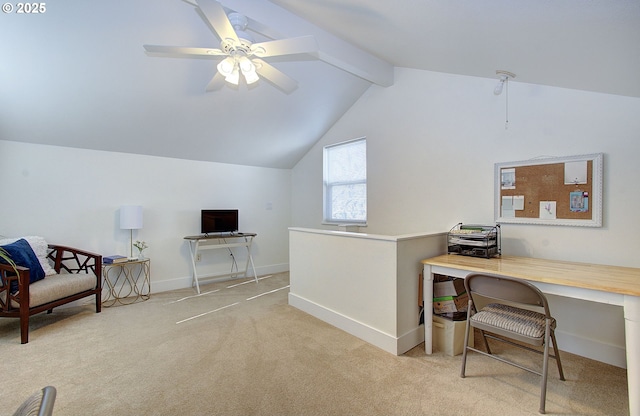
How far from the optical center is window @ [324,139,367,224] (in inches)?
174

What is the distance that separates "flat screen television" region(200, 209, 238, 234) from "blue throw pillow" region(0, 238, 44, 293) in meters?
1.82

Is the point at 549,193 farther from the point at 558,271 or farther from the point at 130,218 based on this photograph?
the point at 130,218

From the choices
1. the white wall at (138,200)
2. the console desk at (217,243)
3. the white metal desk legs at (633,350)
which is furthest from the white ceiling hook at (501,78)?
the white wall at (138,200)

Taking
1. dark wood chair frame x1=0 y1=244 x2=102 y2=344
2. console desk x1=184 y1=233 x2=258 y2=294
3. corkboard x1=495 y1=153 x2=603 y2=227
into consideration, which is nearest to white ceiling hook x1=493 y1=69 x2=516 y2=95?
corkboard x1=495 y1=153 x2=603 y2=227

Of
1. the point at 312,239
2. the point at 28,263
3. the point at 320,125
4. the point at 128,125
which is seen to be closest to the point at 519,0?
Result: the point at 312,239

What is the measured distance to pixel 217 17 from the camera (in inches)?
65.9

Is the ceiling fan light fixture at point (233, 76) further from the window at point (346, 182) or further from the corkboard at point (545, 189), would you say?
the corkboard at point (545, 189)

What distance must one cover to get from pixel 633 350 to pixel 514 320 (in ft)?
1.81

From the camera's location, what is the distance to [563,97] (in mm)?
2445

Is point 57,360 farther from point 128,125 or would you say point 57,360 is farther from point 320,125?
point 320,125

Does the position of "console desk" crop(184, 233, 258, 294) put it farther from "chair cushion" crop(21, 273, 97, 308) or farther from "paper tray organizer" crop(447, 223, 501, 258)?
"paper tray organizer" crop(447, 223, 501, 258)

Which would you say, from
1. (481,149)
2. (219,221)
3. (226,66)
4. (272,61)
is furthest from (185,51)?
(219,221)

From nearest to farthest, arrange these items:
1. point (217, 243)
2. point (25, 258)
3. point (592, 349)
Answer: point (592, 349) < point (25, 258) < point (217, 243)

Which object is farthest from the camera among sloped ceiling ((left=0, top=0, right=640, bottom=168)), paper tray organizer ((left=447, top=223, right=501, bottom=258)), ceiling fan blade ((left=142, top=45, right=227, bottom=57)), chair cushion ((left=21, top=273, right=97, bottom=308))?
chair cushion ((left=21, top=273, right=97, bottom=308))
